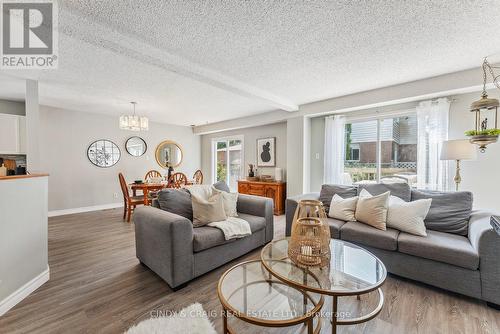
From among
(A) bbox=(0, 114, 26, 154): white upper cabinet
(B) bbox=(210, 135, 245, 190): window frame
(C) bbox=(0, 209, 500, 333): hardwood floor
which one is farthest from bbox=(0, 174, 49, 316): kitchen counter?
(B) bbox=(210, 135, 245, 190): window frame

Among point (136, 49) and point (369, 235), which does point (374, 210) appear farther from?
point (136, 49)

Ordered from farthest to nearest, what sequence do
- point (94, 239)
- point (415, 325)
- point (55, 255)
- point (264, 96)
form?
point (264, 96) → point (94, 239) → point (55, 255) → point (415, 325)

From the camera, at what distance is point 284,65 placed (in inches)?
101

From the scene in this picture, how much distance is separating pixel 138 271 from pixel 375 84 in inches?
157

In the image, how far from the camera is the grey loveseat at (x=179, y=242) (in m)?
1.84

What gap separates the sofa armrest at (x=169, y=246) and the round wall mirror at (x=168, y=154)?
13.7 ft

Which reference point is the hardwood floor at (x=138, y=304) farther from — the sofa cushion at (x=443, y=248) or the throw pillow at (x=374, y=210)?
the throw pillow at (x=374, y=210)

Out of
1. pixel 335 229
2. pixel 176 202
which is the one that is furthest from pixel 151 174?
pixel 335 229

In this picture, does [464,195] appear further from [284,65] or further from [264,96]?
[264,96]

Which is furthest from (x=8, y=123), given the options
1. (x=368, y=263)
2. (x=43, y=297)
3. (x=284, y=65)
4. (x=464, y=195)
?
(x=464, y=195)

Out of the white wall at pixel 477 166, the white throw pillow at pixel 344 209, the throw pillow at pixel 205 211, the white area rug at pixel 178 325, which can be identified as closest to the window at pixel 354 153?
the white wall at pixel 477 166

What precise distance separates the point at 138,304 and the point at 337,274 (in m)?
1.57

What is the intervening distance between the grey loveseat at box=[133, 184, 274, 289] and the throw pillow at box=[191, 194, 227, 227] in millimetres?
108

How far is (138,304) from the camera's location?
66.5 inches
